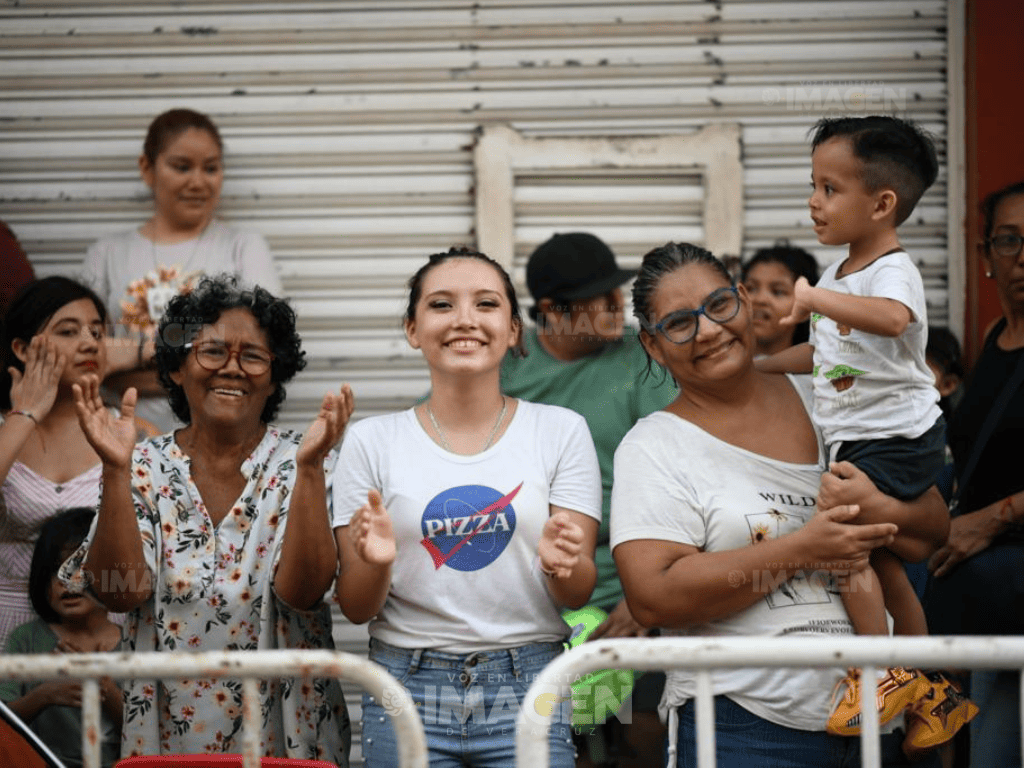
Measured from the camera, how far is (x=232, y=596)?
3418 millimetres

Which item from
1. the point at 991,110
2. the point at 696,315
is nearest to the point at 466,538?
the point at 696,315

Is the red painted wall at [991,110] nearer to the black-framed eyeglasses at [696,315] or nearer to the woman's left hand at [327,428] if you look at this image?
the black-framed eyeglasses at [696,315]

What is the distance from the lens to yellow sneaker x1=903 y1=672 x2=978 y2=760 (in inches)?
119

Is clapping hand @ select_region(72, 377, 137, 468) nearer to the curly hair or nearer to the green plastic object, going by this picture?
the curly hair

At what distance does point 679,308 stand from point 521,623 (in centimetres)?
91

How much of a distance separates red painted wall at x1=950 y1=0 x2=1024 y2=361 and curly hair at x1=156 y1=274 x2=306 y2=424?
2959 millimetres

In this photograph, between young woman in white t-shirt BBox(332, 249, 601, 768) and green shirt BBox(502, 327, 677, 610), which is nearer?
young woman in white t-shirt BBox(332, 249, 601, 768)

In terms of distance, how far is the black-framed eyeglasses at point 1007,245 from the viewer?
4.02 m

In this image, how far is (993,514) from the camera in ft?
12.4

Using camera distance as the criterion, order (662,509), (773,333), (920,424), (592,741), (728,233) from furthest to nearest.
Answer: (728,233) → (773,333) → (592,741) → (920,424) → (662,509)

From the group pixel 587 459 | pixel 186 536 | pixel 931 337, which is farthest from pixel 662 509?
pixel 931 337

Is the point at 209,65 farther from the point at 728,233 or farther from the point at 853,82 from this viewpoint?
the point at 853,82

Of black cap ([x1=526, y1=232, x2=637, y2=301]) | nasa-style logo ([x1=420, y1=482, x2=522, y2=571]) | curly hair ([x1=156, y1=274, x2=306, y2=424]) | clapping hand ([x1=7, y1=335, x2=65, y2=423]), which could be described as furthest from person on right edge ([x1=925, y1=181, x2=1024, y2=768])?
clapping hand ([x1=7, y1=335, x2=65, y2=423])

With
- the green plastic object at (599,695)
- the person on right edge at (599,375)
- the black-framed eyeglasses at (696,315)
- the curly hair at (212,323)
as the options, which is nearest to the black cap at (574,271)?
the person on right edge at (599,375)
